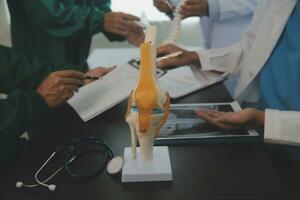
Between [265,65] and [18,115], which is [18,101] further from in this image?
[265,65]

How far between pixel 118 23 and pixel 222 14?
0.45 metres

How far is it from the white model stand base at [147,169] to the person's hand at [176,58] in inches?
20.4

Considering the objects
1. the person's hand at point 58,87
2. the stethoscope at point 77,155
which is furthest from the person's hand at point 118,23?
the stethoscope at point 77,155

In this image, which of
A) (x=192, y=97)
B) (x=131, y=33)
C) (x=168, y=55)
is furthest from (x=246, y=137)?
(x=131, y=33)

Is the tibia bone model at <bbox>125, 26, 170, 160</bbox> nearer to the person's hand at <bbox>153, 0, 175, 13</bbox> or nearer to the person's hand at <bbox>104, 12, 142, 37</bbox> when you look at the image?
the person's hand at <bbox>104, 12, 142, 37</bbox>

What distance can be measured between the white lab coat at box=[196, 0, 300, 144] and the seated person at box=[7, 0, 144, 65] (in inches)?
12.4

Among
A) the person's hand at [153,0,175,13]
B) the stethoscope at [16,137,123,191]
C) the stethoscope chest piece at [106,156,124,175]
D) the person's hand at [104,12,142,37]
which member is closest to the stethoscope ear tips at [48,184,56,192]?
the stethoscope at [16,137,123,191]

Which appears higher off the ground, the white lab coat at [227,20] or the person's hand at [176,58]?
the white lab coat at [227,20]

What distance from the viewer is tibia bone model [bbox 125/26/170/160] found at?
58 cm

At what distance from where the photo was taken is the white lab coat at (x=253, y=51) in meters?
1.04

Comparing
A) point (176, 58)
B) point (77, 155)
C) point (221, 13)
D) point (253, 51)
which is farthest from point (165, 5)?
point (77, 155)

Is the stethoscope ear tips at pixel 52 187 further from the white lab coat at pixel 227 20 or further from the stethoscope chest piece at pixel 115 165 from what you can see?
the white lab coat at pixel 227 20

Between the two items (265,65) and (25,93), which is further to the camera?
(265,65)

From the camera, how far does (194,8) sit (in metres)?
1.34
